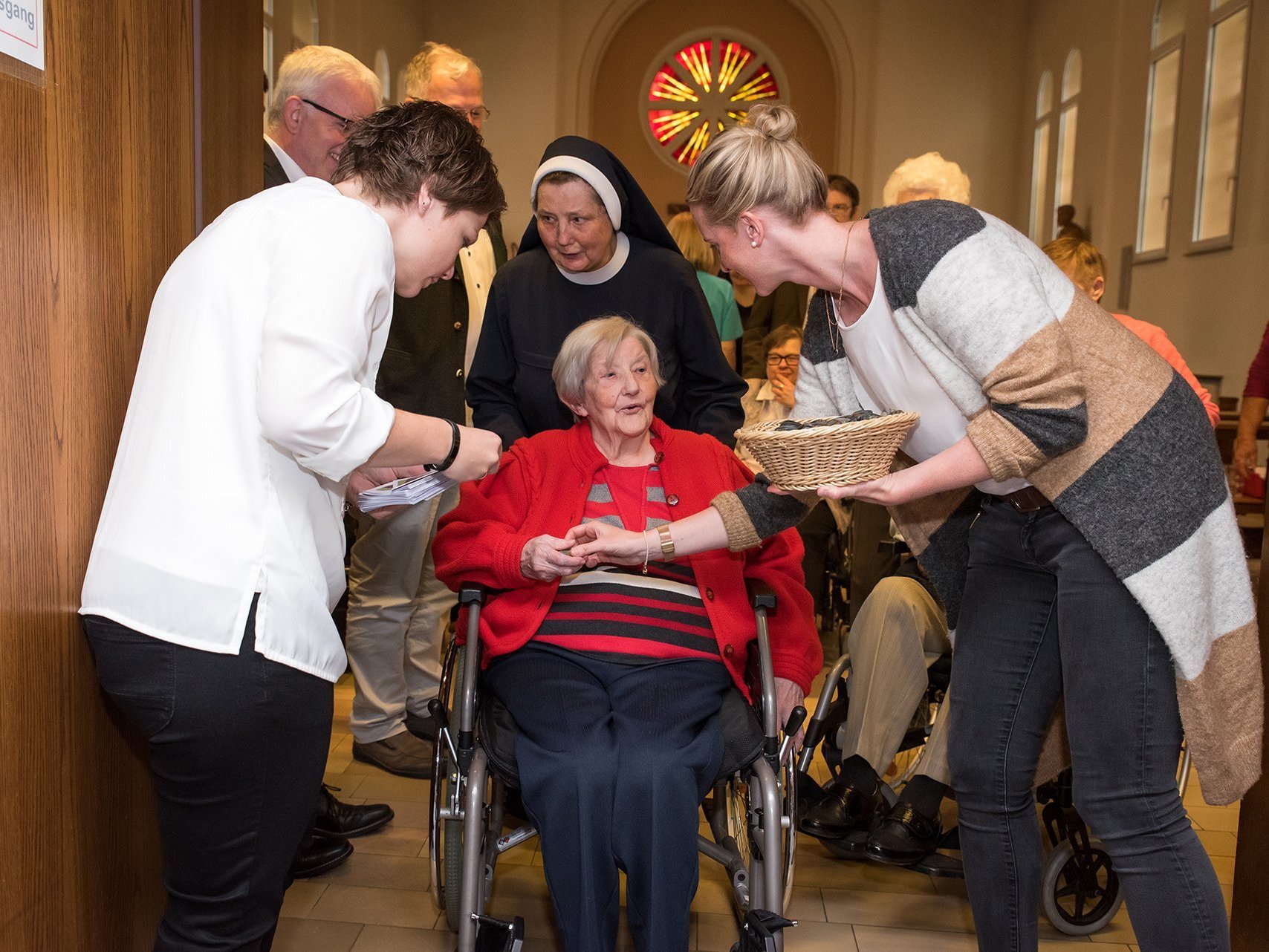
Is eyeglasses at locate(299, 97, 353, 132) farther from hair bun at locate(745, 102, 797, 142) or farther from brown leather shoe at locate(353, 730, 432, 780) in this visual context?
brown leather shoe at locate(353, 730, 432, 780)

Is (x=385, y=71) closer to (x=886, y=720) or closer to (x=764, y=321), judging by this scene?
(x=764, y=321)

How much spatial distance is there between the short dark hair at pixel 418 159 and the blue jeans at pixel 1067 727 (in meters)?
0.93

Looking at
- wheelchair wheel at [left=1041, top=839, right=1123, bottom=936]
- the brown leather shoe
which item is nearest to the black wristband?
wheelchair wheel at [left=1041, top=839, right=1123, bottom=936]

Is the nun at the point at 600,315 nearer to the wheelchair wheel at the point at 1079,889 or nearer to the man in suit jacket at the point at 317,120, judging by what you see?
the man in suit jacket at the point at 317,120

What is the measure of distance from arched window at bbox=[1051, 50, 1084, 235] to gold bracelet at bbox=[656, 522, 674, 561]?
9.23 metres

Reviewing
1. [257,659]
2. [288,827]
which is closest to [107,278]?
[257,659]

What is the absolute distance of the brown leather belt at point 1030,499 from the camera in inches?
65.6

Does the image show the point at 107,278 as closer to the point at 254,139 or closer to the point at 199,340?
the point at 199,340

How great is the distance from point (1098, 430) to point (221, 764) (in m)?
1.23

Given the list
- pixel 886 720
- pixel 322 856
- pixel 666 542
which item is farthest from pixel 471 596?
pixel 886 720

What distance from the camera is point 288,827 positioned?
1.48 metres

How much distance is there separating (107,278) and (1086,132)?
31.4ft

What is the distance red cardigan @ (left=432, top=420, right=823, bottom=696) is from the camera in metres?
2.28

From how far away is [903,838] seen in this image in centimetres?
257
